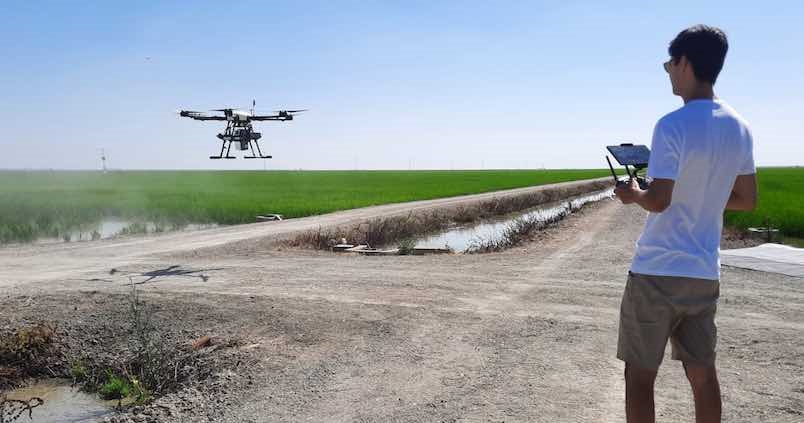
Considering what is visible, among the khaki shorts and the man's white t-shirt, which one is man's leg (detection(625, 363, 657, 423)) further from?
the man's white t-shirt

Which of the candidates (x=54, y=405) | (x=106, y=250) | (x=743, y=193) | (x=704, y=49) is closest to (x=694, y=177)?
(x=743, y=193)

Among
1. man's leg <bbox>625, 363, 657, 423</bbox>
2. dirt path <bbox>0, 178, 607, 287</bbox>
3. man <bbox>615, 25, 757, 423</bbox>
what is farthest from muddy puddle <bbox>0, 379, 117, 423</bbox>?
man <bbox>615, 25, 757, 423</bbox>

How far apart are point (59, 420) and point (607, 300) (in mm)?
6104

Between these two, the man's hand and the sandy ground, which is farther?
the sandy ground

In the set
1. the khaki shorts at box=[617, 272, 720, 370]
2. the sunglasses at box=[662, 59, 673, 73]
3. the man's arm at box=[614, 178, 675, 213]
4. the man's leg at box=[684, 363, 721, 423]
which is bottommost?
the man's leg at box=[684, 363, 721, 423]

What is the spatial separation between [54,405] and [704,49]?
5981 millimetres

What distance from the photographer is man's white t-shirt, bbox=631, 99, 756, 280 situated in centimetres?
247

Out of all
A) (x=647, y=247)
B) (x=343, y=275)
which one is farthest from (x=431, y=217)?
(x=647, y=247)

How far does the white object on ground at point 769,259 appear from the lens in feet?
30.8

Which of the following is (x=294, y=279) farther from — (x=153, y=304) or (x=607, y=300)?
(x=607, y=300)

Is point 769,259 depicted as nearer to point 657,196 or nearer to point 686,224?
point 686,224

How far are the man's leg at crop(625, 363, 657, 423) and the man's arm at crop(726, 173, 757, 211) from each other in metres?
0.90

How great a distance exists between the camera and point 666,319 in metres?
2.58

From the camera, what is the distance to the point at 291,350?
18.7 feet
